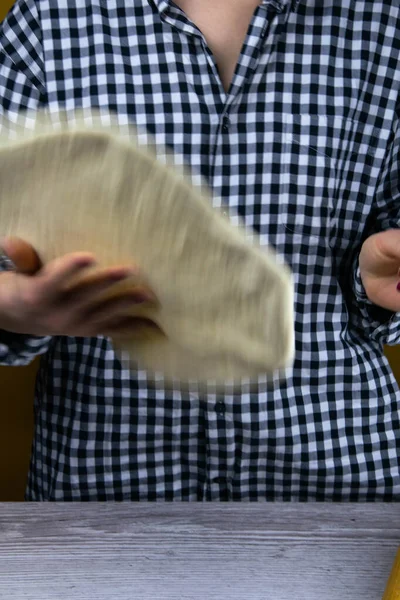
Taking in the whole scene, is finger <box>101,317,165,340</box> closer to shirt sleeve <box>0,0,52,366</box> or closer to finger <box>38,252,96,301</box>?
finger <box>38,252,96,301</box>

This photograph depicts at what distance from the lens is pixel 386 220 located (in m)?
0.78

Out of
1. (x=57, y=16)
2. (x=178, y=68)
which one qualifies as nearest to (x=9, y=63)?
(x=57, y=16)

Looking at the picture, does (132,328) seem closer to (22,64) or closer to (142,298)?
(142,298)

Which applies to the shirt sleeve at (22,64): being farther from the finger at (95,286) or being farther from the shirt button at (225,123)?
the finger at (95,286)

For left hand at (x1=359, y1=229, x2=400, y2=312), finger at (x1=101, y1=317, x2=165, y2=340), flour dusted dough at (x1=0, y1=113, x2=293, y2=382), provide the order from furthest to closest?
left hand at (x1=359, y1=229, x2=400, y2=312)
finger at (x1=101, y1=317, x2=165, y2=340)
flour dusted dough at (x1=0, y1=113, x2=293, y2=382)

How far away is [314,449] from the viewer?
77 centimetres

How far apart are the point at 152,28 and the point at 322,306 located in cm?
35

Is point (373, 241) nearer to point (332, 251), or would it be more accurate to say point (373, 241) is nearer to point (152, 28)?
point (332, 251)

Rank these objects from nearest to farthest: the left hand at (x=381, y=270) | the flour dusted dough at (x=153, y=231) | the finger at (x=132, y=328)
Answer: the flour dusted dough at (x=153, y=231) → the finger at (x=132, y=328) → the left hand at (x=381, y=270)

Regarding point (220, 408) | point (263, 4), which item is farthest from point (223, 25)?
point (220, 408)

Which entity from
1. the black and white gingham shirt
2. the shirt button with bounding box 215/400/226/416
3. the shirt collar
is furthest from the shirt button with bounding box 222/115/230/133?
the shirt button with bounding box 215/400/226/416

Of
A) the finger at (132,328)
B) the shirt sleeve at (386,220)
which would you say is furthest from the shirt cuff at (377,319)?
the finger at (132,328)

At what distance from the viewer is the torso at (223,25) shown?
0.74 meters

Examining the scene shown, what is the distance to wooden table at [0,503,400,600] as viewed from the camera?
54 centimetres
